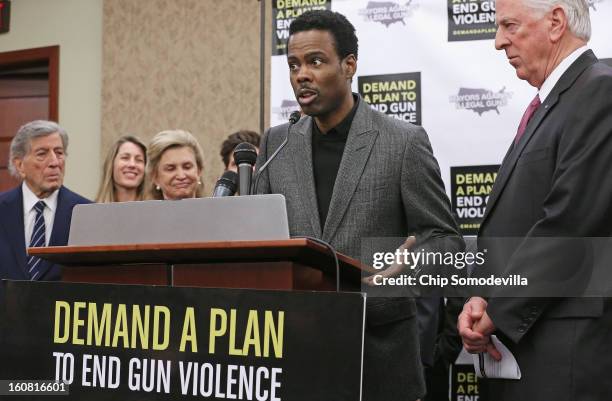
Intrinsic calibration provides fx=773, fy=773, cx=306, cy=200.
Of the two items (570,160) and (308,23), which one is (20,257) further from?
(570,160)

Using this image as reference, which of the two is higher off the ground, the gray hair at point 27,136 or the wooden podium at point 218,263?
the gray hair at point 27,136

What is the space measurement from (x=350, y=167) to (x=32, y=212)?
174cm

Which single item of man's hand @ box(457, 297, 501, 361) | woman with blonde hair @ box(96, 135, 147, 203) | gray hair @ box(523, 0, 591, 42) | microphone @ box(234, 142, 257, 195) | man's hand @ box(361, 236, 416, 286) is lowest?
man's hand @ box(457, 297, 501, 361)

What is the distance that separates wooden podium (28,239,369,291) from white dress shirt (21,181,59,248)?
1500 millimetres

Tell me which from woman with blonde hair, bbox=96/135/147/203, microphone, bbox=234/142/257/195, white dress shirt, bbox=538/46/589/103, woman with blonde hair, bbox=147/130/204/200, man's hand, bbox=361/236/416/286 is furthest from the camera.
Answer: woman with blonde hair, bbox=96/135/147/203

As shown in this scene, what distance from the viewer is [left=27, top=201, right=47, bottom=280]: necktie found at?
123 inches

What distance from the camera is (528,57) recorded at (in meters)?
2.00

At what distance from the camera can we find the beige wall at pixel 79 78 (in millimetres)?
5477

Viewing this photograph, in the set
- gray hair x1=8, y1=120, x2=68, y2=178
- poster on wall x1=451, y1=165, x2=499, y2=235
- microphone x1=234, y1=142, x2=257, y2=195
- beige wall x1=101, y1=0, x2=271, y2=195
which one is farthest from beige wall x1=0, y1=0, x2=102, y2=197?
microphone x1=234, y1=142, x2=257, y2=195

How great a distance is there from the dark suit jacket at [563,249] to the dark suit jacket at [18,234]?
1958 millimetres

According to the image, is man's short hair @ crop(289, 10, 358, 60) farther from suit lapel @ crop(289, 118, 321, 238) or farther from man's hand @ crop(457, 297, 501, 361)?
man's hand @ crop(457, 297, 501, 361)

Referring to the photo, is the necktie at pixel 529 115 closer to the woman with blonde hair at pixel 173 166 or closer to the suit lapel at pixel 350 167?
the suit lapel at pixel 350 167

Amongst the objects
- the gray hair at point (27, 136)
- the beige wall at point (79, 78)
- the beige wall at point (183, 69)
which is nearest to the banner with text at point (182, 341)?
the gray hair at point (27, 136)

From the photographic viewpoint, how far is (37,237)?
3.19 metres
